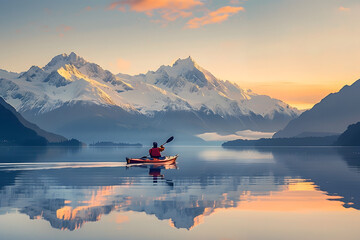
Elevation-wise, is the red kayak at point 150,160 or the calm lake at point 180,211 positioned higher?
the red kayak at point 150,160

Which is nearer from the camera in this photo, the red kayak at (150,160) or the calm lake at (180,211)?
the calm lake at (180,211)

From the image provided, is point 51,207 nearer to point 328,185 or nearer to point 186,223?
point 186,223

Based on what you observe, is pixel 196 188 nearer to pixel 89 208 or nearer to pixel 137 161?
pixel 89 208

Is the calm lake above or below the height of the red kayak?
below

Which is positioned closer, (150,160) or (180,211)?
(180,211)

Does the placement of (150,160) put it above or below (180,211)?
above

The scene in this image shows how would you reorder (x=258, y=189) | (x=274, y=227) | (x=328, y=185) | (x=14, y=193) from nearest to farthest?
(x=274, y=227) < (x=14, y=193) < (x=258, y=189) < (x=328, y=185)

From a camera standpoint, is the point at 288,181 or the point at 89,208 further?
the point at 288,181

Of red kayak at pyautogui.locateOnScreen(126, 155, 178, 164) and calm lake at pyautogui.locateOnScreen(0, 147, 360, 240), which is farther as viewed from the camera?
red kayak at pyautogui.locateOnScreen(126, 155, 178, 164)

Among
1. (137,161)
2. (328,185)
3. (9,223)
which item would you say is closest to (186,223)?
(9,223)

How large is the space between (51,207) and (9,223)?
854 cm

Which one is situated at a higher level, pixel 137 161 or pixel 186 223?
pixel 137 161

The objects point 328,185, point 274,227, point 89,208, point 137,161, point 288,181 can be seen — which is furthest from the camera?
point 137,161

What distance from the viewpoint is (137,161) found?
389 ft
